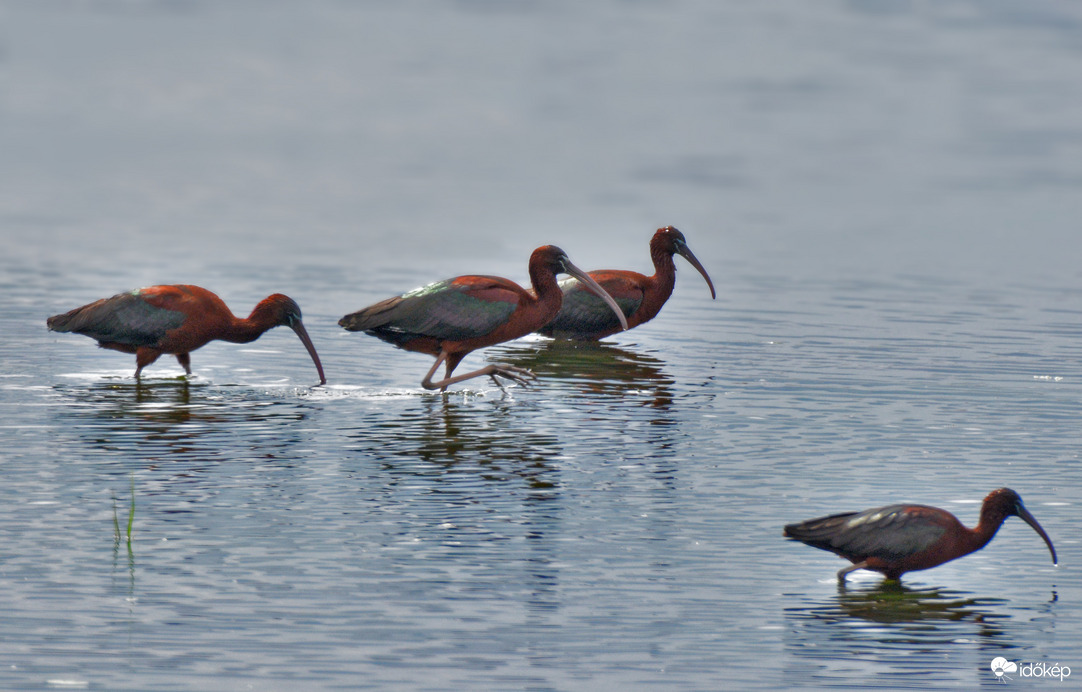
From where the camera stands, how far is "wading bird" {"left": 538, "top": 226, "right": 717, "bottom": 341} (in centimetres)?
1800

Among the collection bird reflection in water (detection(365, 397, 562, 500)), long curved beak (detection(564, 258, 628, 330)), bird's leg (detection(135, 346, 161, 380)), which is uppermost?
long curved beak (detection(564, 258, 628, 330))

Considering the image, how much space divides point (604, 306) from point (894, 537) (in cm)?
906

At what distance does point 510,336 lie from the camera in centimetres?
1509

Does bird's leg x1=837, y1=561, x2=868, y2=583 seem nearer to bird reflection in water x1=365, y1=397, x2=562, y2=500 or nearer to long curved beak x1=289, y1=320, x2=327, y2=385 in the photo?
bird reflection in water x1=365, y1=397, x2=562, y2=500

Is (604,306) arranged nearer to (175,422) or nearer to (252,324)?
(252,324)

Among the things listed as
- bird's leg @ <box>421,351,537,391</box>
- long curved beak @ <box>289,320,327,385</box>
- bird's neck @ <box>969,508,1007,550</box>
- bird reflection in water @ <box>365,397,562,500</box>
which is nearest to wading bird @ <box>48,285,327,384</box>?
long curved beak @ <box>289,320,327,385</box>

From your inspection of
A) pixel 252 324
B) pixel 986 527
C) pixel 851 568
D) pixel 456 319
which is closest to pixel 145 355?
pixel 252 324

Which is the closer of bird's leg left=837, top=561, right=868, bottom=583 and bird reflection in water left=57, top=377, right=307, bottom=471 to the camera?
bird's leg left=837, top=561, right=868, bottom=583

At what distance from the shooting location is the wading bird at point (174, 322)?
48.4 feet

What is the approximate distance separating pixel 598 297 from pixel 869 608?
952cm

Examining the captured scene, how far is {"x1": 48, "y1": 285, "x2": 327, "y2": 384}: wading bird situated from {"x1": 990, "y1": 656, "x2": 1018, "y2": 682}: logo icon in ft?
25.8

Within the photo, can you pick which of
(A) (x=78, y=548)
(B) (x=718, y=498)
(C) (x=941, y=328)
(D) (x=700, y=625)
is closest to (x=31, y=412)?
(A) (x=78, y=548)

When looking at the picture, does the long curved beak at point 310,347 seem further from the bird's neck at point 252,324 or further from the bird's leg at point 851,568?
the bird's leg at point 851,568

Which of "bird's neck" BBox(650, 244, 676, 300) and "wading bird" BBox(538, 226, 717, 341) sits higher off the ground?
"bird's neck" BBox(650, 244, 676, 300)
